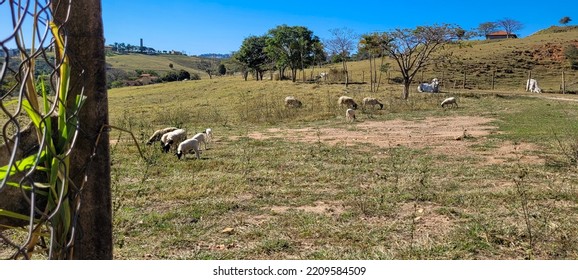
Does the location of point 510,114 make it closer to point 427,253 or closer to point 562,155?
point 562,155

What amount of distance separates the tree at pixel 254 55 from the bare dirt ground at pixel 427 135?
35759 millimetres

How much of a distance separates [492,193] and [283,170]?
299 cm

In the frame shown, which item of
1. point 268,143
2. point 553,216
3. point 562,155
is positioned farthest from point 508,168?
point 268,143

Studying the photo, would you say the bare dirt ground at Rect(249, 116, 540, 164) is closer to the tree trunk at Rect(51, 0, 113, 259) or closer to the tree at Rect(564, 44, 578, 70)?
the tree trunk at Rect(51, 0, 113, 259)

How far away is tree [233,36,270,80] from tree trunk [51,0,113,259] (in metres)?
48.4

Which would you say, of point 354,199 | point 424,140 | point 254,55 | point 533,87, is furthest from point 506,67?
point 354,199

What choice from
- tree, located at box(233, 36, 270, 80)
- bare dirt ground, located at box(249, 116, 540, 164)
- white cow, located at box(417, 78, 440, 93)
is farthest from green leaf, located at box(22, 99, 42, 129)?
tree, located at box(233, 36, 270, 80)

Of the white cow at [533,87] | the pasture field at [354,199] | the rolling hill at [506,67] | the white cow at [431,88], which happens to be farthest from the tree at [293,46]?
the pasture field at [354,199]

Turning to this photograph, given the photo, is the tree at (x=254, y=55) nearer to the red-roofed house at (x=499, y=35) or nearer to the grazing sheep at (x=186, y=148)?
the grazing sheep at (x=186, y=148)

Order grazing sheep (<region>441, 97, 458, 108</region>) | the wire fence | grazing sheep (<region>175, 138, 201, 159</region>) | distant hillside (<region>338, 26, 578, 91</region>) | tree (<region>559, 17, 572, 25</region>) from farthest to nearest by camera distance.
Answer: tree (<region>559, 17, 572, 25</region>), distant hillside (<region>338, 26, 578, 91</region>), grazing sheep (<region>441, 97, 458, 108</region>), grazing sheep (<region>175, 138, 201, 159</region>), the wire fence

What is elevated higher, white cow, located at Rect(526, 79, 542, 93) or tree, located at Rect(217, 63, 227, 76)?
tree, located at Rect(217, 63, 227, 76)

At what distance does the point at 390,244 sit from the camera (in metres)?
3.54

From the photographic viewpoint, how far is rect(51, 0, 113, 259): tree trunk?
116cm

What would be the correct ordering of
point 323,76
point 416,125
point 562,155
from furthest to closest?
1. point 323,76
2. point 416,125
3. point 562,155
